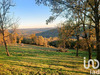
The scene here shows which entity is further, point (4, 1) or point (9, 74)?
point (4, 1)

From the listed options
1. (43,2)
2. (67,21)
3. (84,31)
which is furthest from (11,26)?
(84,31)

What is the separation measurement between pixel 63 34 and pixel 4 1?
12.1 metres

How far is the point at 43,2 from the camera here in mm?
6898

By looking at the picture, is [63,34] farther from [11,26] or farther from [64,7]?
[11,26]

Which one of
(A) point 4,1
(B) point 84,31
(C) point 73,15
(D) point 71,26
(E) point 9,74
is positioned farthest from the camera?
(A) point 4,1

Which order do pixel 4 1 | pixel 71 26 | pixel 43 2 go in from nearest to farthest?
pixel 43 2, pixel 71 26, pixel 4 1

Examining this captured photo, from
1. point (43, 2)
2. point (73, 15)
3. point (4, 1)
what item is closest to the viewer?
point (43, 2)

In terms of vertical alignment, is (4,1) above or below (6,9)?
above

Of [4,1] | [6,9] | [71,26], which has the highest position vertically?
[4,1]

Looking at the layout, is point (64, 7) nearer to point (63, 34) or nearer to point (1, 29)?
point (63, 34)

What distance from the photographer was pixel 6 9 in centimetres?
1358

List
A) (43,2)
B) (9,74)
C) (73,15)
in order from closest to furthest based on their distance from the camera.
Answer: (9,74)
(43,2)
(73,15)

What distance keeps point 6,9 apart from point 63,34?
1140 cm

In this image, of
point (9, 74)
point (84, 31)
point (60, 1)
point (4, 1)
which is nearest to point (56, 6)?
point (60, 1)
